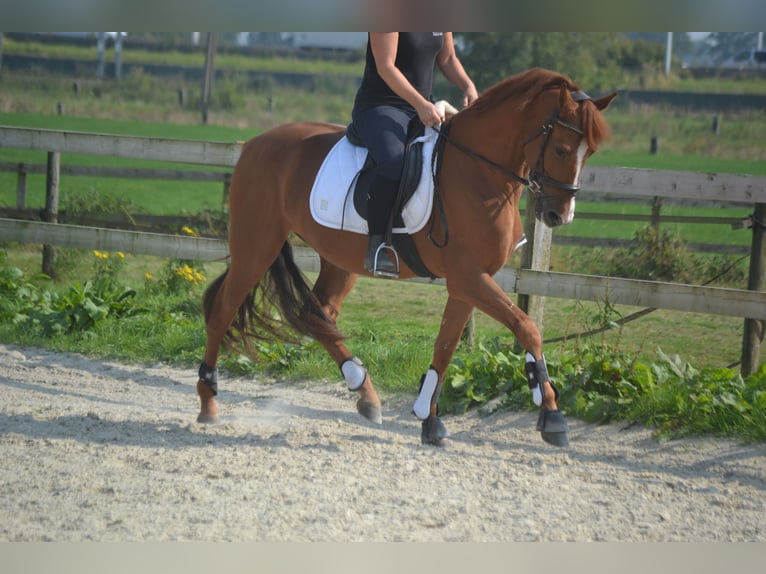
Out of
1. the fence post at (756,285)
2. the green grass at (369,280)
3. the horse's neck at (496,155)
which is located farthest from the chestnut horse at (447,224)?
the fence post at (756,285)

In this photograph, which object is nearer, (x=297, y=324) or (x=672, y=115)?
(x=297, y=324)

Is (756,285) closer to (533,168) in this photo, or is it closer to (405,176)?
(533,168)

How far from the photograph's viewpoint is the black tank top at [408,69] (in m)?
4.81

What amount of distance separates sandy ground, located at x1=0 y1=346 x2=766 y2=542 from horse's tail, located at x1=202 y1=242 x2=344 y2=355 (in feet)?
1.74

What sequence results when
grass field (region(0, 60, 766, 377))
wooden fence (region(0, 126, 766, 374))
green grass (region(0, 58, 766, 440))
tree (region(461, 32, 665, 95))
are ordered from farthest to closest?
tree (region(461, 32, 665, 95)), grass field (region(0, 60, 766, 377)), green grass (region(0, 58, 766, 440)), wooden fence (region(0, 126, 766, 374))

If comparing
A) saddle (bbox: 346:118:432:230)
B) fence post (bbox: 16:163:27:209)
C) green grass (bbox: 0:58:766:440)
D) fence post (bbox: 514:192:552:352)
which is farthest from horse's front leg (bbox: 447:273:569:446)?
fence post (bbox: 16:163:27:209)

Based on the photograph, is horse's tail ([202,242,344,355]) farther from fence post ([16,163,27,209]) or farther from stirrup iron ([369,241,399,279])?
fence post ([16,163,27,209])

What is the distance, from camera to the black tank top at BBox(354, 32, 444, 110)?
15.8 ft

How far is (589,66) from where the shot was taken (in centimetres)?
3397

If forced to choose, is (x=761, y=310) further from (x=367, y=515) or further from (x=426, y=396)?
(x=367, y=515)

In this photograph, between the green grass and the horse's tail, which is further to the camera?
the green grass

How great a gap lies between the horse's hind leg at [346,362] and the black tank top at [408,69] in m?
1.30

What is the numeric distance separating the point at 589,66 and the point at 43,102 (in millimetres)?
20416
